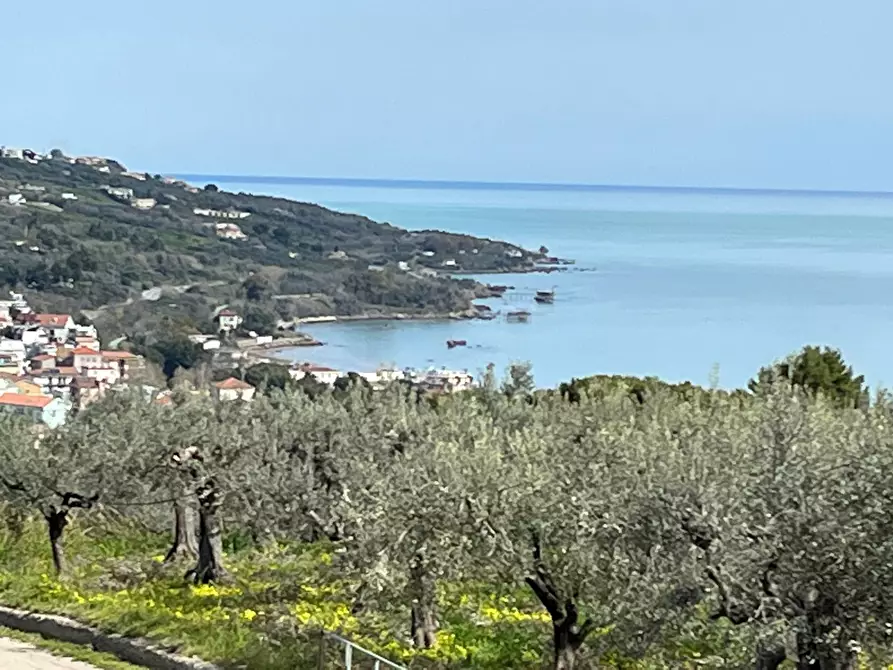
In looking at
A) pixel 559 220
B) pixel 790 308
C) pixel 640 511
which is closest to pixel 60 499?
pixel 640 511

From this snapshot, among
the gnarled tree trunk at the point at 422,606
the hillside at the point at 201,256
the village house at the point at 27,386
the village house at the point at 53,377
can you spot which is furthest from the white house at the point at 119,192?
the gnarled tree trunk at the point at 422,606

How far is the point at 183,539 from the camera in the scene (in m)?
16.2

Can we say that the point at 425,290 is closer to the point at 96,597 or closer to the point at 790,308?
the point at 790,308

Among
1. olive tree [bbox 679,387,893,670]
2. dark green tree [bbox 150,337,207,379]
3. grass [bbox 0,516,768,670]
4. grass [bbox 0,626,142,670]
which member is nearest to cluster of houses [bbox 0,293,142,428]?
dark green tree [bbox 150,337,207,379]

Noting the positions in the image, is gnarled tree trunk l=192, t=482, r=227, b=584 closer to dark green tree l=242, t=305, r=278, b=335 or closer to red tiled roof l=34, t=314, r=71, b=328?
red tiled roof l=34, t=314, r=71, b=328

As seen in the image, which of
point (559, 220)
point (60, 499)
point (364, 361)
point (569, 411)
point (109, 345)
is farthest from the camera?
point (559, 220)

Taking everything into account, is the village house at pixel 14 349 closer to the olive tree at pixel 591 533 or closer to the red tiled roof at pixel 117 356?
the red tiled roof at pixel 117 356

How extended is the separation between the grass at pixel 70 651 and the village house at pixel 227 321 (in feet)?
175

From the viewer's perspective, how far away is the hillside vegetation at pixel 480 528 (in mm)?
7840

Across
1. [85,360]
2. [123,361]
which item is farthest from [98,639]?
[123,361]

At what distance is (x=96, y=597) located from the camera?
13406mm

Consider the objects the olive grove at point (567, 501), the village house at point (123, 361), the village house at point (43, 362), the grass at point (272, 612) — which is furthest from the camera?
the village house at point (43, 362)

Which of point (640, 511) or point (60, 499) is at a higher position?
point (640, 511)

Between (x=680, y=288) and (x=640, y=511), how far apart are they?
2852 inches
